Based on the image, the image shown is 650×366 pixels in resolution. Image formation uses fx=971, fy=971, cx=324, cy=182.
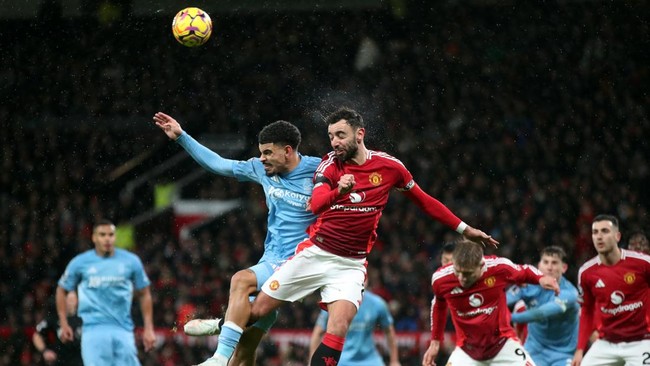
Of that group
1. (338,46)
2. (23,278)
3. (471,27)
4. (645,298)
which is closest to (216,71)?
(338,46)

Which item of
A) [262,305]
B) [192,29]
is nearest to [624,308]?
[262,305]

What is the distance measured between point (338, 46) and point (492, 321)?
50.2 feet

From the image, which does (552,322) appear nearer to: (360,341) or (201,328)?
(360,341)

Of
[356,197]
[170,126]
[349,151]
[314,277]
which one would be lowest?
[314,277]

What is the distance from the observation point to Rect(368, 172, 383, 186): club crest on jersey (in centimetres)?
693

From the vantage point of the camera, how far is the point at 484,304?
323 inches

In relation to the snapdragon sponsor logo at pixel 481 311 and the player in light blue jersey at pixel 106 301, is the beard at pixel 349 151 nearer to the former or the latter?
the snapdragon sponsor logo at pixel 481 311

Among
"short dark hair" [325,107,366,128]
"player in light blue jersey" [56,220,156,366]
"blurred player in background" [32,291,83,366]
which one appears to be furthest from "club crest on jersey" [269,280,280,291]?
"blurred player in background" [32,291,83,366]

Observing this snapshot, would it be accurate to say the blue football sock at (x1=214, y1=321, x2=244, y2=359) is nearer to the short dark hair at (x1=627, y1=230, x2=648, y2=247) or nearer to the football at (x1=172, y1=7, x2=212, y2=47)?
the football at (x1=172, y1=7, x2=212, y2=47)

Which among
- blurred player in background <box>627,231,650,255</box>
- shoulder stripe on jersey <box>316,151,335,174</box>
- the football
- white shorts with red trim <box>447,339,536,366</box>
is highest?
the football

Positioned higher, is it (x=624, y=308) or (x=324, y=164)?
(x=324, y=164)

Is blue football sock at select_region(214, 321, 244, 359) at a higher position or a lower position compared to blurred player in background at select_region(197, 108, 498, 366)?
lower

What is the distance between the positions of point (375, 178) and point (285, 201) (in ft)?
2.43

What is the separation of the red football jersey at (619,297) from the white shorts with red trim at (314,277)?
121 inches
